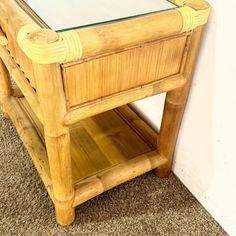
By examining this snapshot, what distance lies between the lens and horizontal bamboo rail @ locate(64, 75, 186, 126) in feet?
1.80

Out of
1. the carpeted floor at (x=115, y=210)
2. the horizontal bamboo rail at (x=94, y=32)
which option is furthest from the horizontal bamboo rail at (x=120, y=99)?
the carpeted floor at (x=115, y=210)

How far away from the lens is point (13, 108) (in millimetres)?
958

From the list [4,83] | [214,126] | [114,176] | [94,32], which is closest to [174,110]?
[214,126]

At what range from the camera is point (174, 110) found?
721 mm

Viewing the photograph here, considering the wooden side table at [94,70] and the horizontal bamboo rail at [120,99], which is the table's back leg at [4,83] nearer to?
the wooden side table at [94,70]

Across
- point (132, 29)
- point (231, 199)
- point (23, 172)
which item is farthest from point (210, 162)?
point (23, 172)

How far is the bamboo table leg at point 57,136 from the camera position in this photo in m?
0.48

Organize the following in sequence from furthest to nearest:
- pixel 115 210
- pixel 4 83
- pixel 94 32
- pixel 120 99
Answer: pixel 4 83 < pixel 115 210 < pixel 120 99 < pixel 94 32

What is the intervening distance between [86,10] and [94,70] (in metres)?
0.12

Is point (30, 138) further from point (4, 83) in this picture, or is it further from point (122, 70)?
point (122, 70)

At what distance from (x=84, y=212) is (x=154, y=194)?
0.20m

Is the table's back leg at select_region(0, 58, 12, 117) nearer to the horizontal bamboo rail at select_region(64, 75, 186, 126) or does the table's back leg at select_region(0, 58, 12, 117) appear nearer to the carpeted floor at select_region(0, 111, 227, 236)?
the carpeted floor at select_region(0, 111, 227, 236)

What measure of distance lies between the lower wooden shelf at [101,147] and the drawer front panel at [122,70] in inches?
10.5

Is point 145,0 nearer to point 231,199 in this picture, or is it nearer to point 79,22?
point 79,22
